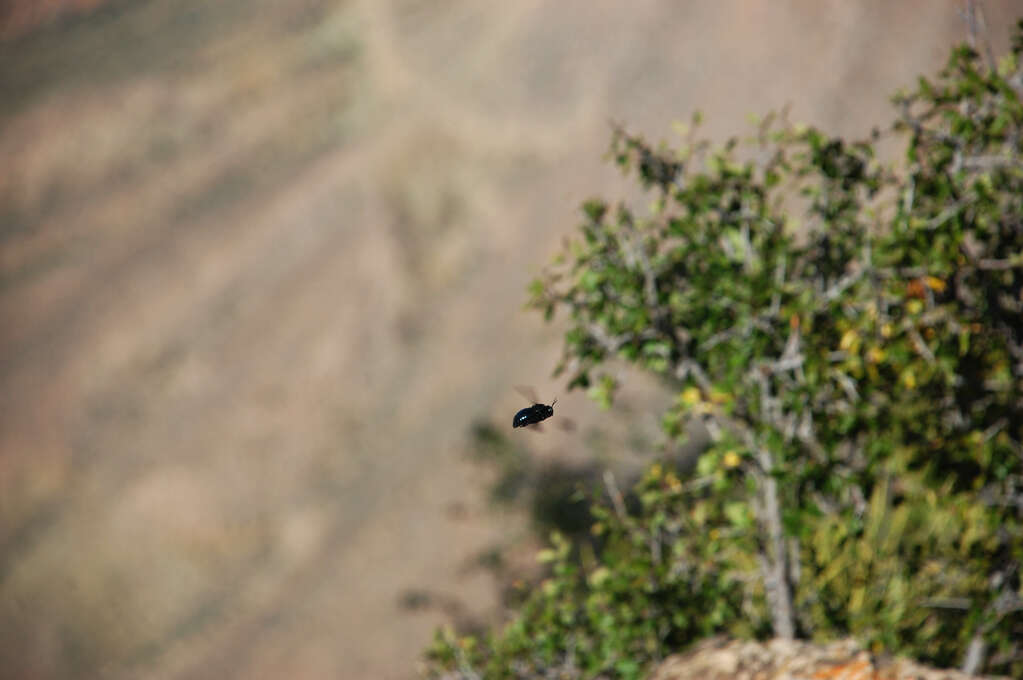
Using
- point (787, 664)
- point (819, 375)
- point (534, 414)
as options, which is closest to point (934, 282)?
point (819, 375)

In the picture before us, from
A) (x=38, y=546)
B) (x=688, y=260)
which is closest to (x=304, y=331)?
(x=38, y=546)

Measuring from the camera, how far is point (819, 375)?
11.4 ft

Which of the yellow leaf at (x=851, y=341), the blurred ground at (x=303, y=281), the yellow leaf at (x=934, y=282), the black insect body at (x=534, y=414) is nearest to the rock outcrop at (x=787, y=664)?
the yellow leaf at (x=851, y=341)

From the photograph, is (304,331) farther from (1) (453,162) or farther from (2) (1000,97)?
(2) (1000,97)

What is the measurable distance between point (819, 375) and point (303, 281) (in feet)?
25.6

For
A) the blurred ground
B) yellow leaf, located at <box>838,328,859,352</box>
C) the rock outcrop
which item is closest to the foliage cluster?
yellow leaf, located at <box>838,328,859,352</box>

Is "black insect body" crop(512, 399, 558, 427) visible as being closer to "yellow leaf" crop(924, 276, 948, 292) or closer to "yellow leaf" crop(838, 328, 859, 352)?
"yellow leaf" crop(838, 328, 859, 352)

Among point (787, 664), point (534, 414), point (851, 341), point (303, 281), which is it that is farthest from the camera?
point (303, 281)

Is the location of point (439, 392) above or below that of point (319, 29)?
below

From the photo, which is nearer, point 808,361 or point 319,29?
point 808,361

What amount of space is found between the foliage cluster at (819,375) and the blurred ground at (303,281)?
3.41 metres

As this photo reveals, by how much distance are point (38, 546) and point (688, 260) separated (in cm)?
749

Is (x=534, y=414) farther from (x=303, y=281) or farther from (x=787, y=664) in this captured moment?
(x=303, y=281)

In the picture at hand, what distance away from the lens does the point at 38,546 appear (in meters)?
8.49
